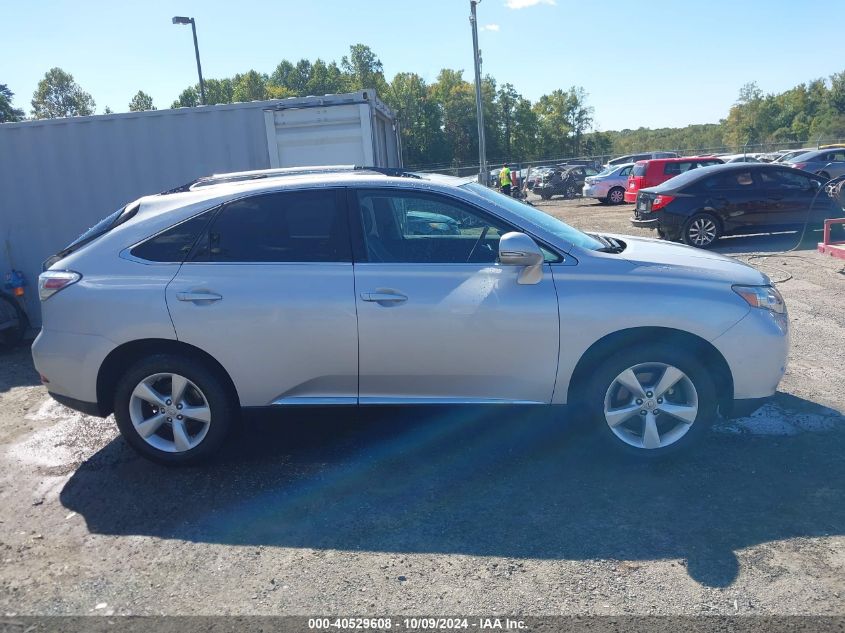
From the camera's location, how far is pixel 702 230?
43.8ft

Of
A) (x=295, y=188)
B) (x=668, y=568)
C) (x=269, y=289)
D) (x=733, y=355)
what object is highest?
(x=295, y=188)

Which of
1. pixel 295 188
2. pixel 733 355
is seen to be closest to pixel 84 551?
pixel 295 188

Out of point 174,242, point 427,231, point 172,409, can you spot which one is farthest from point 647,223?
point 172,409

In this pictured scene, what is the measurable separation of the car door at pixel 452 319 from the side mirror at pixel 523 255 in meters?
0.05

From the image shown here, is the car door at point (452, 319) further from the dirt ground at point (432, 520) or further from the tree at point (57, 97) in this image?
the tree at point (57, 97)

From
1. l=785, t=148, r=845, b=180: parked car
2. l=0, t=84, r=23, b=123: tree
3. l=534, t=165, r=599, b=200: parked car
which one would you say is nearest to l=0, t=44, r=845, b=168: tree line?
l=0, t=84, r=23, b=123: tree

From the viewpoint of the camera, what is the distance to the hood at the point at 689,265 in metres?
4.24

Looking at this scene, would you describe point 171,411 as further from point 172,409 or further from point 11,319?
point 11,319

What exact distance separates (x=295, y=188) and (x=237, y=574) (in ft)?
7.52

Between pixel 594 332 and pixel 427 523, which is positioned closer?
pixel 427 523

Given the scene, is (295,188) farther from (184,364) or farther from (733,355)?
(733,355)

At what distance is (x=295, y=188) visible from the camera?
449 cm

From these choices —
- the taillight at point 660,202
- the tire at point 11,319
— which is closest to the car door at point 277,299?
the tire at point 11,319

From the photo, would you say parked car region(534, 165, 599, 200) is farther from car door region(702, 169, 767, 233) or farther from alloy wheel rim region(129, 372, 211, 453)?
alloy wheel rim region(129, 372, 211, 453)
